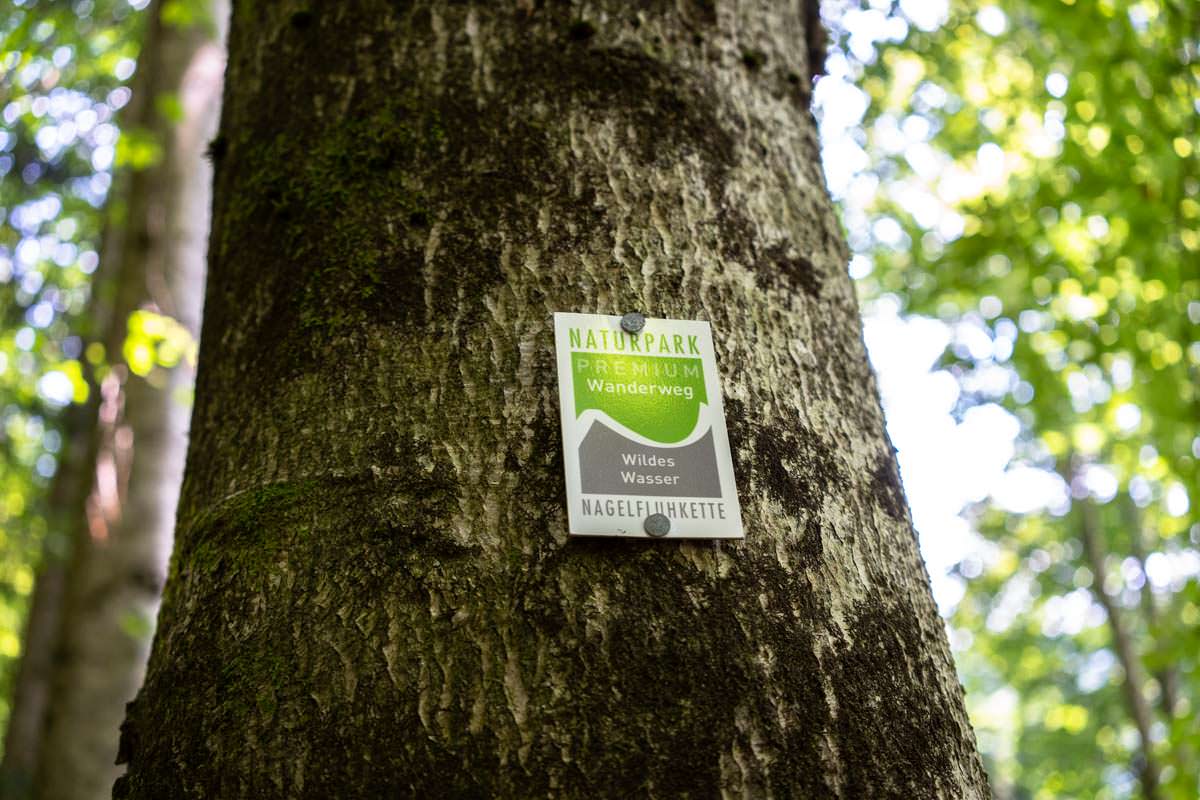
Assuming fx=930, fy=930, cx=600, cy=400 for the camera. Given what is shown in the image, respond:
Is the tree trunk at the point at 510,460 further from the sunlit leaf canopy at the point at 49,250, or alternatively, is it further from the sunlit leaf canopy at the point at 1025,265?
the sunlit leaf canopy at the point at 49,250

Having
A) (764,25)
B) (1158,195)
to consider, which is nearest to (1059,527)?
(1158,195)

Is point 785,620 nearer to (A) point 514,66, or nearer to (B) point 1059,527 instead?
(A) point 514,66

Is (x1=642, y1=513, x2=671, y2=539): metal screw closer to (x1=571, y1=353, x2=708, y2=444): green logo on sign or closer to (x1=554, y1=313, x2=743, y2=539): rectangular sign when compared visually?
(x1=554, y1=313, x2=743, y2=539): rectangular sign

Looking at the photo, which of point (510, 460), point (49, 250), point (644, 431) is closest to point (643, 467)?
point (644, 431)

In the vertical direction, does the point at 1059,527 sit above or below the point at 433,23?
above

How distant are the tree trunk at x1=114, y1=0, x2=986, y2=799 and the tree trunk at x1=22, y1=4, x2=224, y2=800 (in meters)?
3.10

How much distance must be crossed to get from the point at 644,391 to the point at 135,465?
3.88 m

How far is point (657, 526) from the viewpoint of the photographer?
42.3 inches

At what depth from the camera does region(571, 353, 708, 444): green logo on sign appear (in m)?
1.14

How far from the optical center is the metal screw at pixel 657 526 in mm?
1067

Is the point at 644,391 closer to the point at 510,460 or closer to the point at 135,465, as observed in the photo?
the point at 510,460

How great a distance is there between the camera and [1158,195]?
3236mm

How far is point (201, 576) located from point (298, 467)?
0.62 ft

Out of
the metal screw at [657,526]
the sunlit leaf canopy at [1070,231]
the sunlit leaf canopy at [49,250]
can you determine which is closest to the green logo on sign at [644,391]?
the metal screw at [657,526]
